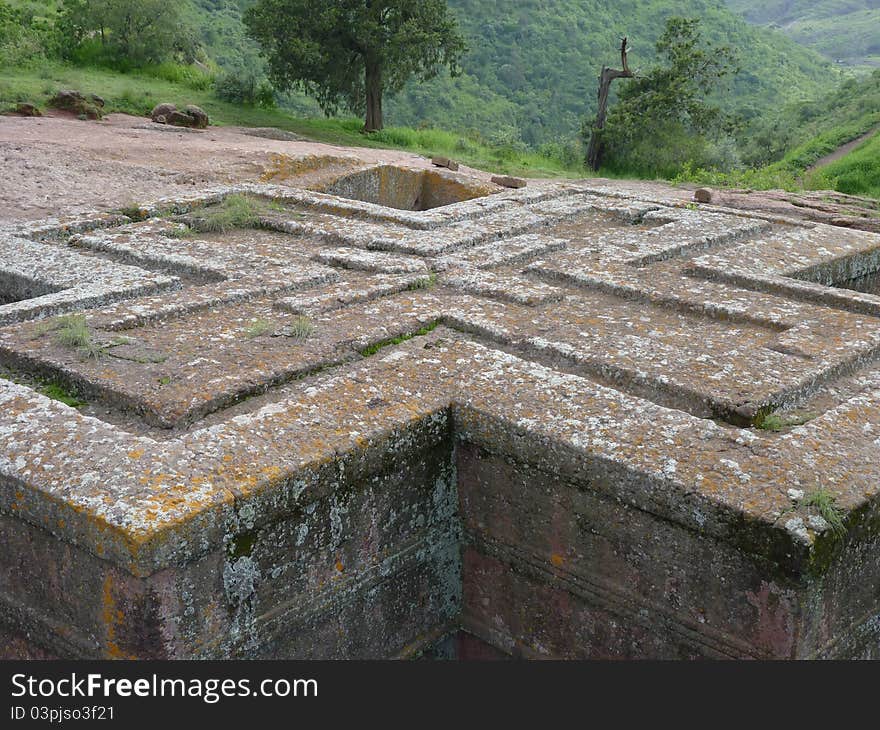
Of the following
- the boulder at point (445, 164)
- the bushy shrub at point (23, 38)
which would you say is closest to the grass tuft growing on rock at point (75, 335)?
the boulder at point (445, 164)

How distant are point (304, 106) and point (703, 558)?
26.1m

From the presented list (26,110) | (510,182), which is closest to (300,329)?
(510,182)

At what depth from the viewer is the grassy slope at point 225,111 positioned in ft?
46.6

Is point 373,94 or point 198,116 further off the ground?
point 373,94

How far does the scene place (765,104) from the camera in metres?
34.9

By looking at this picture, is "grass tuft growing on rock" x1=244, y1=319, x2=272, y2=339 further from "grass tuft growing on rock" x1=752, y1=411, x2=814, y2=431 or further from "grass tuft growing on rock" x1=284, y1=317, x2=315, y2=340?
"grass tuft growing on rock" x1=752, y1=411, x2=814, y2=431

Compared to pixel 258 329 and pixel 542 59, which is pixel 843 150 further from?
pixel 258 329

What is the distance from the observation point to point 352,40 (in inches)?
664

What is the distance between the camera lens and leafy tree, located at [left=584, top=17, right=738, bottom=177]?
19.0 meters

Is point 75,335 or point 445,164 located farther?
point 445,164

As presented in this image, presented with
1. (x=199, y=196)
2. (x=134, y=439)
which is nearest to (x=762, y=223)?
(x=199, y=196)

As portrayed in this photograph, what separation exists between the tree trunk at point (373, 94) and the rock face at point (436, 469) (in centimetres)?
1311

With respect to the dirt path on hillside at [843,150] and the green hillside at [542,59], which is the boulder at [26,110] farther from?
the green hillside at [542,59]

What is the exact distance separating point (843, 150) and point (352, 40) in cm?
977
